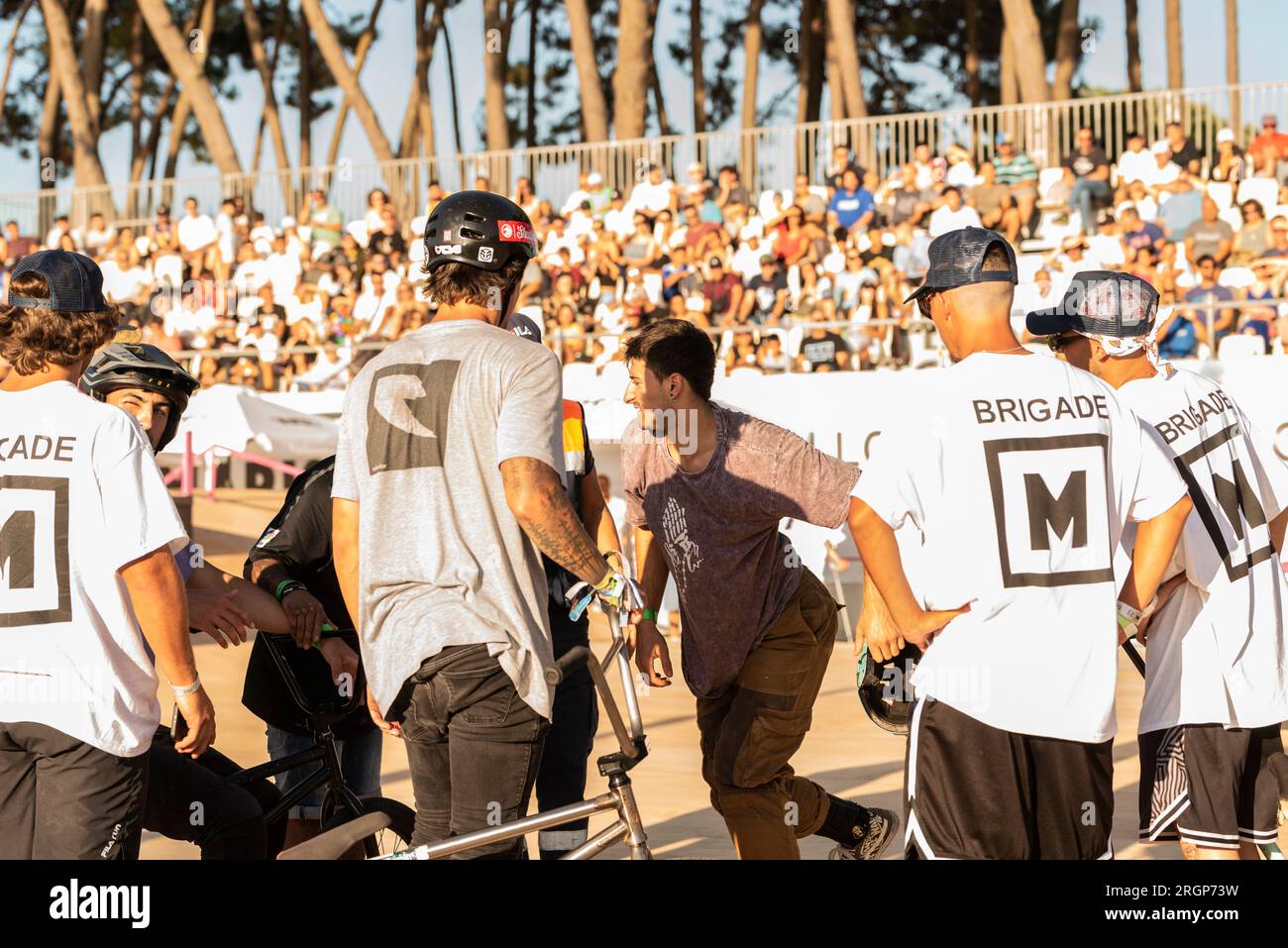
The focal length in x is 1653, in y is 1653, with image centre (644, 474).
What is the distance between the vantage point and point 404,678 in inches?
Answer: 150

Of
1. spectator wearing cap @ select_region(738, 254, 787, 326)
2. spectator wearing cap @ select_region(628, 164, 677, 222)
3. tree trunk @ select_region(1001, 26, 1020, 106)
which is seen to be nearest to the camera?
spectator wearing cap @ select_region(738, 254, 787, 326)

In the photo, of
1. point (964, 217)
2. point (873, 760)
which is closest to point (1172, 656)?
point (873, 760)

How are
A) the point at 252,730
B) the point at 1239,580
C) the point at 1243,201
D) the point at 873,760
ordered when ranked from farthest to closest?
the point at 1243,201, the point at 252,730, the point at 873,760, the point at 1239,580

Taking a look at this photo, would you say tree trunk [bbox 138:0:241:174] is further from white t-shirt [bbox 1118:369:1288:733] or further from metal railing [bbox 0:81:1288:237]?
white t-shirt [bbox 1118:369:1288:733]

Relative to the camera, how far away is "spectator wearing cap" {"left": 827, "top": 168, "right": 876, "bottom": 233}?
17.6 meters

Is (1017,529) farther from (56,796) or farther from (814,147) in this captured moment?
(814,147)

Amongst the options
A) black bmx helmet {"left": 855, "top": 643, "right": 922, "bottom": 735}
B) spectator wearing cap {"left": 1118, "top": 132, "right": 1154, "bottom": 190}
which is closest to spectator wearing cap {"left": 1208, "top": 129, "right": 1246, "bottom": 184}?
spectator wearing cap {"left": 1118, "top": 132, "right": 1154, "bottom": 190}

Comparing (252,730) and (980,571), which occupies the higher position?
(980,571)

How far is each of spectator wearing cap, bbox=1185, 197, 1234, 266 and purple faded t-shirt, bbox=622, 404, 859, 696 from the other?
10.9 meters

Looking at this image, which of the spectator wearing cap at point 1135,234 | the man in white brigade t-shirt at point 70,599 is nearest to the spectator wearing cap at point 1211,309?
the spectator wearing cap at point 1135,234

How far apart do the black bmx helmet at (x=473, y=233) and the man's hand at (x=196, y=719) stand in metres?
1.16

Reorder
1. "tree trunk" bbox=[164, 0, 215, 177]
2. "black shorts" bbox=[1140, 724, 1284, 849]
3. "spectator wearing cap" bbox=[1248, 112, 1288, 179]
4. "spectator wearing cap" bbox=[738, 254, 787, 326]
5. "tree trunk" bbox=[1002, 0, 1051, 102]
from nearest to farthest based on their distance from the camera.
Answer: "black shorts" bbox=[1140, 724, 1284, 849], "spectator wearing cap" bbox=[1248, 112, 1288, 179], "spectator wearing cap" bbox=[738, 254, 787, 326], "tree trunk" bbox=[1002, 0, 1051, 102], "tree trunk" bbox=[164, 0, 215, 177]
